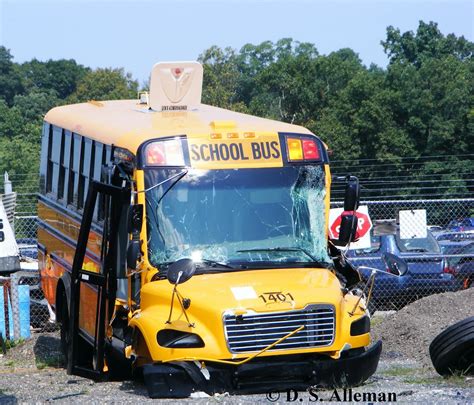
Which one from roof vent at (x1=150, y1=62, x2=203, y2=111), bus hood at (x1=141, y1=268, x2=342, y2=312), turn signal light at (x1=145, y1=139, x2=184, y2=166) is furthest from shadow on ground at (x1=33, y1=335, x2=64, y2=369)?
turn signal light at (x1=145, y1=139, x2=184, y2=166)

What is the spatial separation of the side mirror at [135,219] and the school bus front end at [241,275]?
11cm

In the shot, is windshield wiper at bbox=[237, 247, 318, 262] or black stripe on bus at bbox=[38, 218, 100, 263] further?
black stripe on bus at bbox=[38, 218, 100, 263]

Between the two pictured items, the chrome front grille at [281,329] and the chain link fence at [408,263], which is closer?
the chrome front grille at [281,329]

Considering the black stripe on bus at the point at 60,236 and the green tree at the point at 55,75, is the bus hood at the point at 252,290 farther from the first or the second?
the green tree at the point at 55,75

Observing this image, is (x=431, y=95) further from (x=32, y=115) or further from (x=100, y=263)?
(x=100, y=263)

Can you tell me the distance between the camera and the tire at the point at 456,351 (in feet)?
34.9

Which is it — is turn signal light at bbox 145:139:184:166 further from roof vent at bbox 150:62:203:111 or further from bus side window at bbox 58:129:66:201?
bus side window at bbox 58:129:66:201

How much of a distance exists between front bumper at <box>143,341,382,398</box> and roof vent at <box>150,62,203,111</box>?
162 inches

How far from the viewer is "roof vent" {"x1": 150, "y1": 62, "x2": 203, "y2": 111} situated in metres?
12.9

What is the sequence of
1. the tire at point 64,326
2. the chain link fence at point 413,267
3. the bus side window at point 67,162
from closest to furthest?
the tire at point 64,326 → the bus side window at point 67,162 → the chain link fence at point 413,267

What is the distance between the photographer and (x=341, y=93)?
191 feet

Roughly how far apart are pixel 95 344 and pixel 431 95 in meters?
45.2

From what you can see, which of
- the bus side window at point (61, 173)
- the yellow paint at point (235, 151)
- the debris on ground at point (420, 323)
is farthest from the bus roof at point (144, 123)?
the debris on ground at point (420, 323)

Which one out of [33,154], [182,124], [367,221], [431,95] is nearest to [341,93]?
[431,95]
